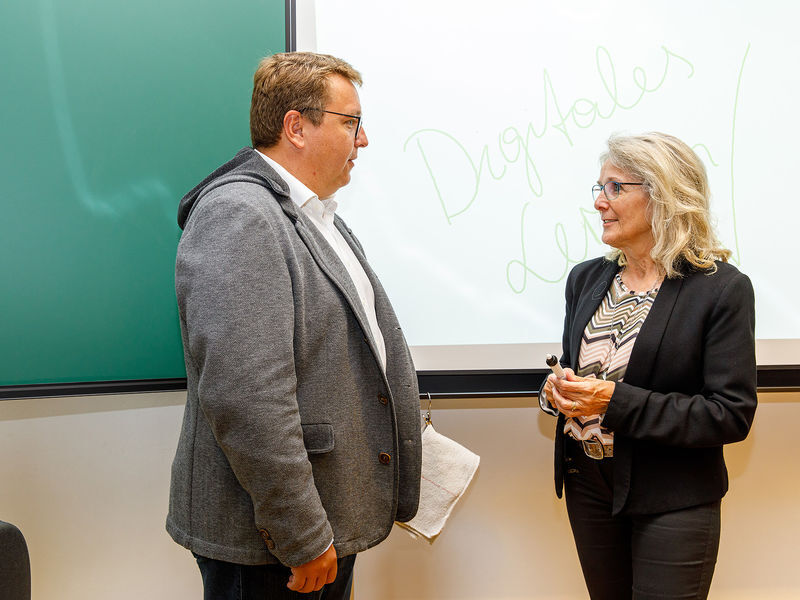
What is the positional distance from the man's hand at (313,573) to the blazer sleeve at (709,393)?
615 mm

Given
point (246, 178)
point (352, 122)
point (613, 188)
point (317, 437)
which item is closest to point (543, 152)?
point (613, 188)

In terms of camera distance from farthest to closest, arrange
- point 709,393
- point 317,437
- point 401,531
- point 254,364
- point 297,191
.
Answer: point 401,531 → point 709,393 → point 297,191 → point 317,437 → point 254,364

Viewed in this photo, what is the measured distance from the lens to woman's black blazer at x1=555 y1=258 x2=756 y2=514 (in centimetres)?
119

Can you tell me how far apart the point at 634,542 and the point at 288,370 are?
0.87 m

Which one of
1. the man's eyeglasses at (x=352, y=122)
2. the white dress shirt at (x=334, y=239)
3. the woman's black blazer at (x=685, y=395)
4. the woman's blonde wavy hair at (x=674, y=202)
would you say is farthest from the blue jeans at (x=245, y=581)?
the woman's blonde wavy hair at (x=674, y=202)

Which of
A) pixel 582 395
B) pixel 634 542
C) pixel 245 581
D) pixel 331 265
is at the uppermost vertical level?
pixel 331 265

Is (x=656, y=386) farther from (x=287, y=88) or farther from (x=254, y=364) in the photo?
(x=287, y=88)

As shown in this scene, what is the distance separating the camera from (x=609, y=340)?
133cm

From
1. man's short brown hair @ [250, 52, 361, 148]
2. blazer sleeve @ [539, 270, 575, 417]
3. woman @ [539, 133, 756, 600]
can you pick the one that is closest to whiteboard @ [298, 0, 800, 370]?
blazer sleeve @ [539, 270, 575, 417]

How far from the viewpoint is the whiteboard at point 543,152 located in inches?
64.5

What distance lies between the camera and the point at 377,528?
1.08m

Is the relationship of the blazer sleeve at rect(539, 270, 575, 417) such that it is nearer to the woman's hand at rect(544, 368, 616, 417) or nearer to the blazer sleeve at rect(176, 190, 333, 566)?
the woman's hand at rect(544, 368, 616, 417)

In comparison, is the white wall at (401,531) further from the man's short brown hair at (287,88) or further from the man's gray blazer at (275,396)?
the man's short brown hair at (287,88)

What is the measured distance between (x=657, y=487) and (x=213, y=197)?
3.37 ft
